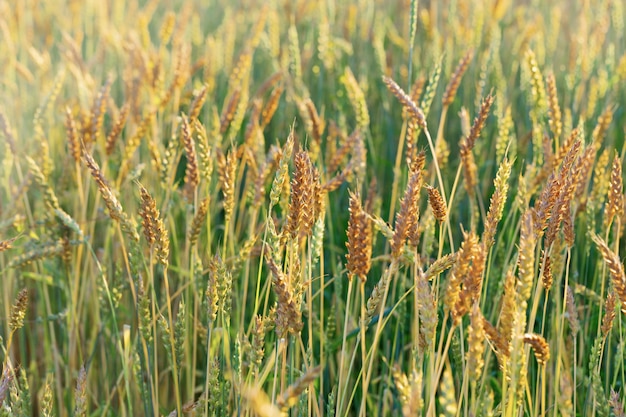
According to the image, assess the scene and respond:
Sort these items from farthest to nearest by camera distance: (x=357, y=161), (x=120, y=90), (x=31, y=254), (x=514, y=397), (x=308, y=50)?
(x=120, y=90) → (x=308, y=50) → (x=357, y=161) → (x=31, y=254) → (x=514, y=397)

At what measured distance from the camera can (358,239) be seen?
1.02m

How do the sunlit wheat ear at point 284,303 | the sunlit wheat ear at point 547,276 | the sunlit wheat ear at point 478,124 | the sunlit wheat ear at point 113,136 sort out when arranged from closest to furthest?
the sunlit wheat ear at point 284,303
the sunlit wheat ear at point 547,276
the sunlit wheat ear at point 478,124
the sunlit wheat ear at point 113,136

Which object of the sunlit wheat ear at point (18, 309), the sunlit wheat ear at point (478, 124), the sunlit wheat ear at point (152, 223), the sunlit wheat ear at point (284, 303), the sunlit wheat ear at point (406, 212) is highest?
the sunlit wheat ear at point (478, 124)

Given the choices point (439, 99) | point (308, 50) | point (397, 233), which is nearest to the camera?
point (397, 233)

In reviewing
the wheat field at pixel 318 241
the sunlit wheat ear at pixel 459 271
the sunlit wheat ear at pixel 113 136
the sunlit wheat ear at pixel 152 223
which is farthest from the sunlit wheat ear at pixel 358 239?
the sunlit wheat ear at pixel 113 136

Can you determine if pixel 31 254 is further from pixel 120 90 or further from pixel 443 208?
pixel 120 90

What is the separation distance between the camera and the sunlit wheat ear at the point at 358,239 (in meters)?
1.01

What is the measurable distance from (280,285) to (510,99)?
2006 mm

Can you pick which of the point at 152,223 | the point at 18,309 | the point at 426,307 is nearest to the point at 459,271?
the point at 426,307

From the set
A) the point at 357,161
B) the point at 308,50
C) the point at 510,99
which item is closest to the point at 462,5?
the point at 510,99

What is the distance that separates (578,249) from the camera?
6.59 feet

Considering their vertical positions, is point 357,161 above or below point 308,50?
below

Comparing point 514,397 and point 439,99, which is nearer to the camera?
point 514,397

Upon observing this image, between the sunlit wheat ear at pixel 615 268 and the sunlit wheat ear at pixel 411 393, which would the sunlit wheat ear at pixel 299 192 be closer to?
the sunlit wheat ear at pixel 411 393
